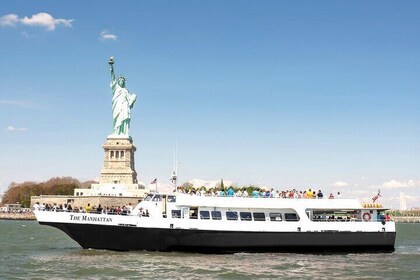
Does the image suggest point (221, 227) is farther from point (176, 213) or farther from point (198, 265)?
point (198, 265)

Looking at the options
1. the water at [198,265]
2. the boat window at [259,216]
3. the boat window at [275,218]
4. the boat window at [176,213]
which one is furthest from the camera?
the boat window at [275,218]

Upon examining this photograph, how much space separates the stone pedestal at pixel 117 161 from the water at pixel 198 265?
67578mm

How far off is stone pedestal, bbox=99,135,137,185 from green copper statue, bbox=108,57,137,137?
7.41ft

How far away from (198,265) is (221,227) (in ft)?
16.2

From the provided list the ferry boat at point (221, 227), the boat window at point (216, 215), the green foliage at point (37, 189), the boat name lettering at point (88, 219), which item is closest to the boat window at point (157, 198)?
the ferry boat at point (221, 227)

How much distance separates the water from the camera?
27.1m

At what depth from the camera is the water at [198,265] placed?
27.1 metres

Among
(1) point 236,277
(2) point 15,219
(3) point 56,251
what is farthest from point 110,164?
(1) point 236,277

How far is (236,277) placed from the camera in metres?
26.6

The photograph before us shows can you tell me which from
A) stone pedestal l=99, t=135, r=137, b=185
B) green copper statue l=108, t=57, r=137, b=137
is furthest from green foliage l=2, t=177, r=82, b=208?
green copper statue l=108, t=57, r=137, b=137

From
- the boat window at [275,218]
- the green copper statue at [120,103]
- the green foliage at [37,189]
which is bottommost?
the boat window at [275,218]

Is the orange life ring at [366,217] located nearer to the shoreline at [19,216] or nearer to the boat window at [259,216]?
the boat window at [259,216]

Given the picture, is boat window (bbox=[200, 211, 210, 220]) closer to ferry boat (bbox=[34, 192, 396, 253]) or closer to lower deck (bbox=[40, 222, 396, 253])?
ferry boat (bbox=[34, 192, 396, 253])

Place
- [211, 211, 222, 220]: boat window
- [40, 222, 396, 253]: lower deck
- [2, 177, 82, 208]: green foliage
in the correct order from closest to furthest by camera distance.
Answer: [40, 222, 396, 253]: lower deck
[211, 211, 222, 220]: boat window
[2, 177, 82, 208]: green foliage
